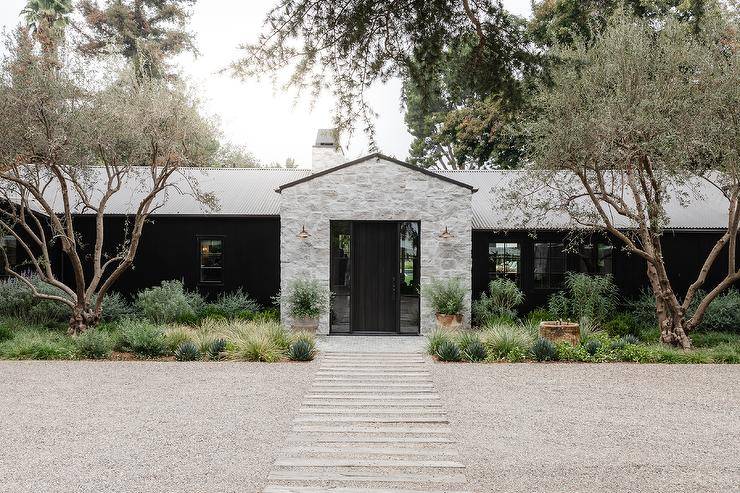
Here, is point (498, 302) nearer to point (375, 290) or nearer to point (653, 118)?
point (375, 290)

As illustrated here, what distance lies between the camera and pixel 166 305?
1302cm

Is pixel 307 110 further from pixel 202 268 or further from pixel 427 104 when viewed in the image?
pixel 202 268

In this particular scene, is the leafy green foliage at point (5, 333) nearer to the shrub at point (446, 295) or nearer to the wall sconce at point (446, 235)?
the shrub at point (446, 295)

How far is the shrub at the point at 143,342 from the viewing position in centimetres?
1007

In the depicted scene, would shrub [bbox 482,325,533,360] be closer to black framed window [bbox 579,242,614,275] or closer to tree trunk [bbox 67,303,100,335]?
black framed window [bbox 579,242,614,275]

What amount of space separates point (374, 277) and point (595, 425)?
7.04m

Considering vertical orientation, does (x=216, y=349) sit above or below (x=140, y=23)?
below

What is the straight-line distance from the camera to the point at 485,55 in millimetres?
5012

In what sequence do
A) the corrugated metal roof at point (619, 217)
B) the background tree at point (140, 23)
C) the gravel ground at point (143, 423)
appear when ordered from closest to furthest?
the gravel ground at point (143, 423)
the corrugated metal roof at point (619, 217)
the background tree at point (140, 23)

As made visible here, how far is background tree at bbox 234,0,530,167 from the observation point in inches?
185

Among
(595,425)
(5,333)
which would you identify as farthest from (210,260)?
(595,425)

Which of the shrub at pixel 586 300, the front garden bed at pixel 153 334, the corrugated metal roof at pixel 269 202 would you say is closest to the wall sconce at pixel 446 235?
the corrugated metal roof at pixel 269 202

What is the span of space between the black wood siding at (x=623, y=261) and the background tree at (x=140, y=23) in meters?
17.9

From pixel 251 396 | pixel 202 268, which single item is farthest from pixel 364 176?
pixel 251 396
